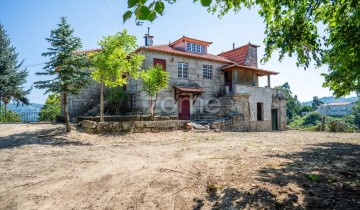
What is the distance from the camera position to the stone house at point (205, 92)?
1780cm

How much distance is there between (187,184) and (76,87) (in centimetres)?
940

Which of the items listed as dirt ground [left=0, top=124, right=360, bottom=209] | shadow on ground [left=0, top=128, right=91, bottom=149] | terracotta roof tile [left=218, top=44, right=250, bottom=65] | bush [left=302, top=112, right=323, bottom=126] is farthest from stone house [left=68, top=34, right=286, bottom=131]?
bush [left=302, top=112, right=323, bottom=126]

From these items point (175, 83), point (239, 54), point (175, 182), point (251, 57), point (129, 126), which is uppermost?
point (239, 54)

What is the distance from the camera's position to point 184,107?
62.4ft

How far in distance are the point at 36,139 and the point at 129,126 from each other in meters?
4.33

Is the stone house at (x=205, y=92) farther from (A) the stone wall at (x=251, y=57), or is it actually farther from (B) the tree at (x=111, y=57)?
(B) the tree at (x=111, y=57)

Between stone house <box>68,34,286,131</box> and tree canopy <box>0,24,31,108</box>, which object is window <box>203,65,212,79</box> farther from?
tree canopy <box>0,24,31,108</box>

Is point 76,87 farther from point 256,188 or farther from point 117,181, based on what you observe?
point 256,188

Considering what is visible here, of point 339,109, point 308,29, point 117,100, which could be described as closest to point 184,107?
point 117,100

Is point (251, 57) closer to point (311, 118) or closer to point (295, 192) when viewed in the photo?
point (295, 192)

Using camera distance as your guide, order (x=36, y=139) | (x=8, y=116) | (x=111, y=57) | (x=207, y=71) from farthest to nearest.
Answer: (x=207, y=71) < (x=8, y=116) < (x=111, y=57) < (x=36, y=139)

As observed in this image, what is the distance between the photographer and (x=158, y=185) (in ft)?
13.7

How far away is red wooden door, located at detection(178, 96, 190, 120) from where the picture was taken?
1880cm

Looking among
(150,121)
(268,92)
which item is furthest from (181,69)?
(268,92)
